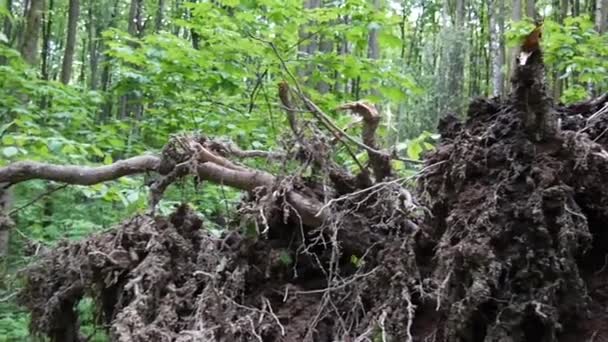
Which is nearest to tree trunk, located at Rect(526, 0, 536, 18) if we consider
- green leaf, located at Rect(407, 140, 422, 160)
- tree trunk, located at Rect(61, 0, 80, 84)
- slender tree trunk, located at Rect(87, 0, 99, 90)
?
green leaf, located at Rect(407, 140, 422, 160)

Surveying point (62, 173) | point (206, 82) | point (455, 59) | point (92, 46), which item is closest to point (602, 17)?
point (206, 82)

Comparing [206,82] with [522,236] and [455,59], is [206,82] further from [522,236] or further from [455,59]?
[455,59]

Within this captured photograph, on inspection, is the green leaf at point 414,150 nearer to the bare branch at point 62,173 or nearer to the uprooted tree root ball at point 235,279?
the uprooted tree root ball at point 235,279

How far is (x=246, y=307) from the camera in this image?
1989 millimetres

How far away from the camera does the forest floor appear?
1548mm

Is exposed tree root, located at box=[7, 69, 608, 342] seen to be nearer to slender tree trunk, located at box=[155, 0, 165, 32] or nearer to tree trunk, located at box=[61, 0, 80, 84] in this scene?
tree trunk, located at box=[61, 0, 80, 84]

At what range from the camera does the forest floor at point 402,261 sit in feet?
5.08

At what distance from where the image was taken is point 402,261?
1.83 metres

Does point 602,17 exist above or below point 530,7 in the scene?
below

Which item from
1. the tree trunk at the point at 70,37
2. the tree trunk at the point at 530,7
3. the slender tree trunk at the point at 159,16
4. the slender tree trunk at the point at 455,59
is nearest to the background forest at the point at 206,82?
the tree trunk at the point at 530,7

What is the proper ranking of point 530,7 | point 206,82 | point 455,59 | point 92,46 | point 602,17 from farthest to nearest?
point 92,46 → point 455,59 → point 530,7 → point 602,17 → point 206,82

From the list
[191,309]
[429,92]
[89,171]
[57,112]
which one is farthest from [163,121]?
[429,92]

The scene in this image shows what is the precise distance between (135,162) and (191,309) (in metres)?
0.87

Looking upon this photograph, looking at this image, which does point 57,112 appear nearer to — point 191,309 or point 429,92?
point 191,309
